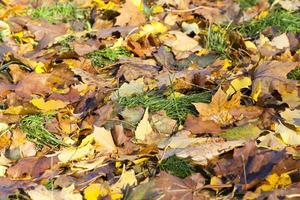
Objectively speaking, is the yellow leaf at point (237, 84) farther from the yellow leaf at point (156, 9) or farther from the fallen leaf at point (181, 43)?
the yellow leaf at point (156, 9)

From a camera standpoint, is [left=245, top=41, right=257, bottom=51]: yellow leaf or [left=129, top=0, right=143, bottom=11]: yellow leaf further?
[left=129, top=0, right=143, bottom=11]: yellow leaf

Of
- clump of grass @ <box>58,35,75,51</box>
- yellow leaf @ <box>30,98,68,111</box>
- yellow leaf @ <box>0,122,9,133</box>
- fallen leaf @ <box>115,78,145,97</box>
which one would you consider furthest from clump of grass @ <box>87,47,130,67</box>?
yellow leaf @ <box>0,122,9,133</box>

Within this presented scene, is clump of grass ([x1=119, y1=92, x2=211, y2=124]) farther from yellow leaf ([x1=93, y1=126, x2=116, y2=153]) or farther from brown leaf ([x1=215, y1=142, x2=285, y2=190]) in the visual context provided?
brown leaf ([x1=215, y1=142, x2=285, y2=190])

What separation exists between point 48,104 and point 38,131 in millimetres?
198

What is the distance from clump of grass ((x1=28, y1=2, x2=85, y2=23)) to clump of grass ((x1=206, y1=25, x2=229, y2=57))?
108cm

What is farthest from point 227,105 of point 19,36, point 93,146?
point 19,36

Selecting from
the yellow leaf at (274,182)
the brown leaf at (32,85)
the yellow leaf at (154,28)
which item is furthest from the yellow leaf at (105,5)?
the yellow leaf at (274,182)

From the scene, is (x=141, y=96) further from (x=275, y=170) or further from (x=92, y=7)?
(x=92, y=7)

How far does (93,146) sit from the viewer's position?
244 cm

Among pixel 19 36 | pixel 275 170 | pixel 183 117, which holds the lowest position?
pixel 19 36

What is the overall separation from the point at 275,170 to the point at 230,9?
205 centimetres

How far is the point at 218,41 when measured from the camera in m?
3.41

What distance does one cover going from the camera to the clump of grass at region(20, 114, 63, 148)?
257 centimetres

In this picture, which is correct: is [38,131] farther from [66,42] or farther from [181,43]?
[181,43]
